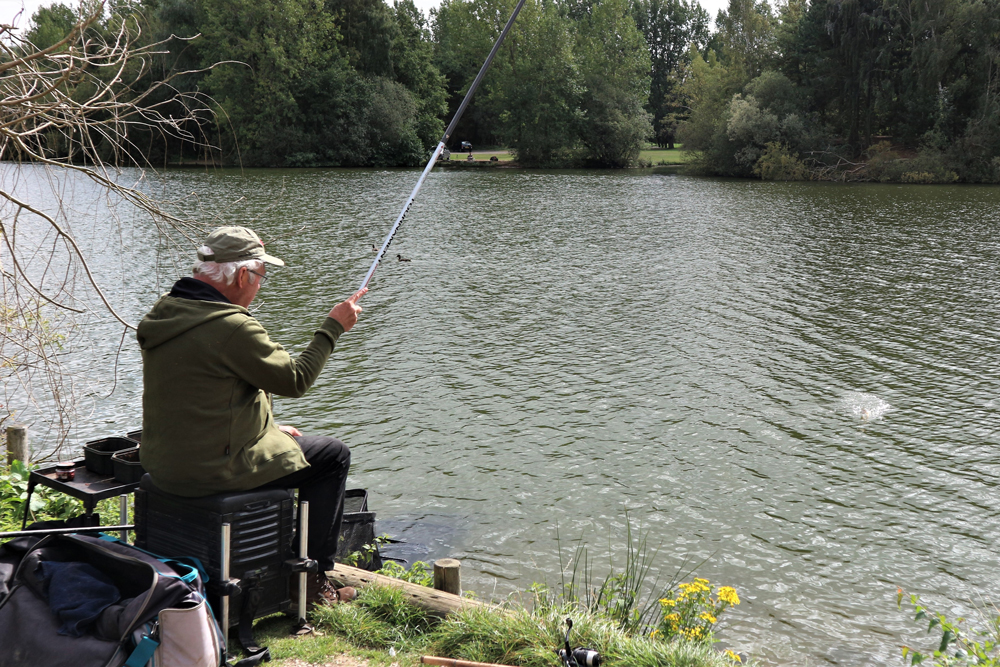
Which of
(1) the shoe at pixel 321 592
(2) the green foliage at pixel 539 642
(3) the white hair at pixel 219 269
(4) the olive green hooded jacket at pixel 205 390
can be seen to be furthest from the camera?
(1) the shoe at pixel 321 592

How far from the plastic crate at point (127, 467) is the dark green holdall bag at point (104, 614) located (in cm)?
76

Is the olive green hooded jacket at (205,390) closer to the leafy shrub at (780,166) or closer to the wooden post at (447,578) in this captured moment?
the wooden post at (447,578)

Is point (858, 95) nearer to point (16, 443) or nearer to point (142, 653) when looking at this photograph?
point (16, 443)

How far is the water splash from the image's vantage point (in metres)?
8.74

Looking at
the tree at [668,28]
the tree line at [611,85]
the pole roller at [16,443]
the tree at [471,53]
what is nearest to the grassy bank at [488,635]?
the pole roller at [16,443]

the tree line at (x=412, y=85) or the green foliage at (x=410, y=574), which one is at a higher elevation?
the tree line at (x=412, y=85)

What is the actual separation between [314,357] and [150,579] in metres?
1.04

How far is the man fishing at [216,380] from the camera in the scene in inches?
125

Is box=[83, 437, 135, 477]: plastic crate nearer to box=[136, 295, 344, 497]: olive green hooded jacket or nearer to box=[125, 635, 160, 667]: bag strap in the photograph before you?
box=[136, 295, 344, 497]: olive green hooded jacket

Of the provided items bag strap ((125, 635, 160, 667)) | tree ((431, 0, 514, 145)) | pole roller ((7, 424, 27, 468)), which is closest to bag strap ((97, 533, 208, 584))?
bag strap ((125, 635, 160, 667))

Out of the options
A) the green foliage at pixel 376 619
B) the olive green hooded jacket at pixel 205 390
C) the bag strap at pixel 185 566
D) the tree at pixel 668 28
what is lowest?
the green foliage at pixel 376 619

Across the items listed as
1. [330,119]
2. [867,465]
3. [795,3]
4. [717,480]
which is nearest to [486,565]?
[717,480]

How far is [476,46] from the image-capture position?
2377 inches

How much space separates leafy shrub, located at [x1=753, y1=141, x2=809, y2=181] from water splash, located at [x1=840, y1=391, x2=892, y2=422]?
34.8 metres
